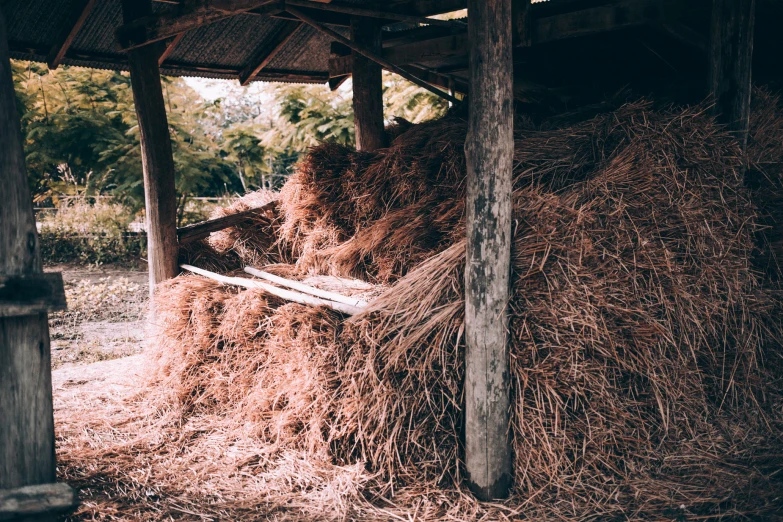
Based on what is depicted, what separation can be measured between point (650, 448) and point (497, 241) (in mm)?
1488

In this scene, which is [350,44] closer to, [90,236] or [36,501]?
[36,501]

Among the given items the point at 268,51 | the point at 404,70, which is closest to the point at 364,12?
the point at 404,70

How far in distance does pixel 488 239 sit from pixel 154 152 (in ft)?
11.3

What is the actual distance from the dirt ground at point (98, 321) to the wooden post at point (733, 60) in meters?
5.94

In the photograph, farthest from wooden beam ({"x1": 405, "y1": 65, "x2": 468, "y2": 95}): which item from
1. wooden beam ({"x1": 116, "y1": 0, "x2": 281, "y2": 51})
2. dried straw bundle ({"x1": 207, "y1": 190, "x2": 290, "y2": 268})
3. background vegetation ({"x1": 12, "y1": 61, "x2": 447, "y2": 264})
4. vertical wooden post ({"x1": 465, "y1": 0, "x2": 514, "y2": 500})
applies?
vertical wooden post ({"x1": 465, "y1": 0, "x2": 514, "y2": 500})

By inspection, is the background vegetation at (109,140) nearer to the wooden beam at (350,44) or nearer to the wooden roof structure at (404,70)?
the wooden roof structure at (404,70)

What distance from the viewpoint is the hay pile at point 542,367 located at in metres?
3.38

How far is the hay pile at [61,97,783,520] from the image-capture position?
11.1 ft

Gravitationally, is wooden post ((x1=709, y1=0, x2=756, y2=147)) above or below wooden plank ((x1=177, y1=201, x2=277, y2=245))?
above

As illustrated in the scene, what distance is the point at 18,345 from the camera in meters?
2.65

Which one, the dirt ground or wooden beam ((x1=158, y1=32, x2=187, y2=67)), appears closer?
wooden beam ((x1=158, y1=32, x2=187, y2=67))

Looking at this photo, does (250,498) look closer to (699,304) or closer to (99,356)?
(699,304)

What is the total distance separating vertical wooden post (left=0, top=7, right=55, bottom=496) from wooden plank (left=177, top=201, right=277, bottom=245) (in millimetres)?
3096

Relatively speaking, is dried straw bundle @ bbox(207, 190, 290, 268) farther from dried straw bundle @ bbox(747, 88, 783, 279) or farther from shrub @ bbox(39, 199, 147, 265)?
shrub @ bbox(39, 199, 147, 265)
